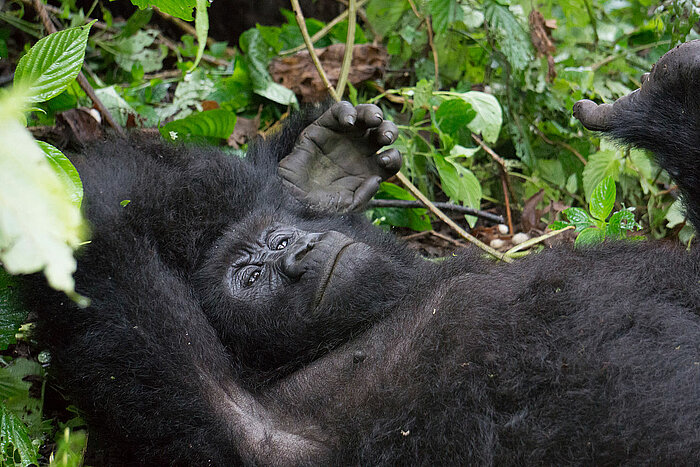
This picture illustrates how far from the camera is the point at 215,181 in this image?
94.0 inches

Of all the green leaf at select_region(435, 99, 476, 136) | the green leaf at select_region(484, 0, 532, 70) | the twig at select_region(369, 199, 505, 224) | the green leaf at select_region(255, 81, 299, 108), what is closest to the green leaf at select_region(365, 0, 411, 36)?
the green leaf at select_region(484, 0, 532, 70)

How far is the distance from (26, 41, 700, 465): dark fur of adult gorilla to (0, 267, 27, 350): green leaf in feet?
0.41

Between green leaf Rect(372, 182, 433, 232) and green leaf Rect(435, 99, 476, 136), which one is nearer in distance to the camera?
green leaf Rect(435, 99, 476, 136)

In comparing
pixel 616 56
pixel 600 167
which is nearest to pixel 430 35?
pixel 616 56

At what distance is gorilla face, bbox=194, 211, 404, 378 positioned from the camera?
2146 mm

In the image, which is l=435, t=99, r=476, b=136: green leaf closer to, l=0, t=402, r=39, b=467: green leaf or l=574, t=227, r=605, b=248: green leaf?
l=574, t=227, r=605, b=248: green leaf

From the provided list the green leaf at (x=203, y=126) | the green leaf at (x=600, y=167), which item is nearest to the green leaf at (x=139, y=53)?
the green leaf at (x=203, y=126)

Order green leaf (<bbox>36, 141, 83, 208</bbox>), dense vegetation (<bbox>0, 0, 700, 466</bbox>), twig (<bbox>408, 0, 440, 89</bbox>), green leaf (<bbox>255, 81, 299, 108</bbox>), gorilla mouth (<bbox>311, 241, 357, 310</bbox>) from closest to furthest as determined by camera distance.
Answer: green leaf (<bbox>36, 141, 83, 208</bbox>), gorilla mouth (<bbox>311, 241, 357, 310</bbox>), dense vegetation (<bbox>0, 0, 700, 466</bbox>), green leaf (<bbox>255, 81, 299, 108</bbox>), twig (<bbox>408, 0, 440, 89</bbox>)

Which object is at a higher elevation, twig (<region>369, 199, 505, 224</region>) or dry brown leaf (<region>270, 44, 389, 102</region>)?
dry brown leaf (<region>270, 44, 389, 102</region>)

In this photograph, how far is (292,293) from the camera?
7.10 ft

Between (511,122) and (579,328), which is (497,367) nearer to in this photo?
(579,328)

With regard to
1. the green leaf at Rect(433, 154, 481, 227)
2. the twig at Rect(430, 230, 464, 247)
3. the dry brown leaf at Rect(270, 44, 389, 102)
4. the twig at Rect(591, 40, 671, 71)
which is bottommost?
the twig at Rect(430, 230, 464, 247)

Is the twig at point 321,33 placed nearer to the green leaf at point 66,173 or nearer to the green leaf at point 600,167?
the green leaf at point 600,167

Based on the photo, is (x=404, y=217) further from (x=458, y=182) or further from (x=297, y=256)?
(x=297, y=256)
